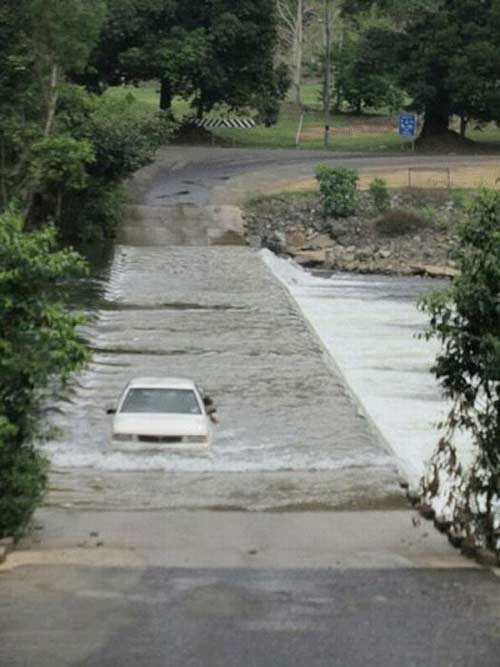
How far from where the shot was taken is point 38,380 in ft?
50.0

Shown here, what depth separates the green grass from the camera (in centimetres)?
7744

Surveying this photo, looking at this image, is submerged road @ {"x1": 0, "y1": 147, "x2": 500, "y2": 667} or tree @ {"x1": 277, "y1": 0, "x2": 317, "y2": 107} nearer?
submerged road @ {"x1": 0, "y1": 147, "x2": 500, "y2": 667}

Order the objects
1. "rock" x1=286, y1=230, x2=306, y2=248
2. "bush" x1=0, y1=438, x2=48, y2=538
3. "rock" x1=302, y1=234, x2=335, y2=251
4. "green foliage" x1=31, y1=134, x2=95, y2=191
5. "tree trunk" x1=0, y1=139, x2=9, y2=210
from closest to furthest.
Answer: "bush" x1=0, y1=438, x2=48, y2=538 → "green foliage" x1=31, y1=134, x2=95, y2=191 → "tree trunk" x1=0, y1=139, x2=9, y2=210 → "rock" x1=302, y1=234, x2=335, y2=251 → "rock" x1=286, y1=230, x2=306, y2=248

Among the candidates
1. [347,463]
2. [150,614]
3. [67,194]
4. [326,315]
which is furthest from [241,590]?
[67,194]

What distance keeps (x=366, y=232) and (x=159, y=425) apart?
3442 cm

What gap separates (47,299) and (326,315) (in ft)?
76.4

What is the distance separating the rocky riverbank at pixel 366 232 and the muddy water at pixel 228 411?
970cm

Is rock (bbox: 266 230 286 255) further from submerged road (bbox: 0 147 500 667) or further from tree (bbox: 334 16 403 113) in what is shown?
tree (bbox: 334 16 403 113)

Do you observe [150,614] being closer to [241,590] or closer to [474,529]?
[241,590]

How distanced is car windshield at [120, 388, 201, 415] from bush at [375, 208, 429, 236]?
33.0m

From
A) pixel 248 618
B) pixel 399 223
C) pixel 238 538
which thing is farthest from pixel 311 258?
pixel 248 618

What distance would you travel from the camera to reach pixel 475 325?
15.3 metres

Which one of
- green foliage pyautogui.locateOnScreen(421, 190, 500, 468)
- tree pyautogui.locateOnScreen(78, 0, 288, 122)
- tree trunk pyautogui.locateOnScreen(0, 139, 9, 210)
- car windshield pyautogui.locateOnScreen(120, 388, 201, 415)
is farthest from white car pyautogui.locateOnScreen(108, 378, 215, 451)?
tree pyautogui.locateOnScreen(78, 0, 288, 122)

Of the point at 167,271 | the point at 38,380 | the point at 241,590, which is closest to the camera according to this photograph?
the point at 241,590
